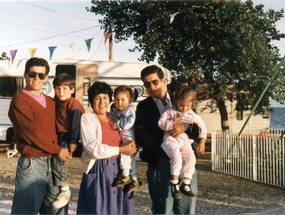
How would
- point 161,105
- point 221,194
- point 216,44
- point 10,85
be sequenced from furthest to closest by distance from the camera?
point 216,44, point 10,85, point 221,194, point 161,105

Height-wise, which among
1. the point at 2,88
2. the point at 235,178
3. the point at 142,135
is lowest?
the point at 235,178

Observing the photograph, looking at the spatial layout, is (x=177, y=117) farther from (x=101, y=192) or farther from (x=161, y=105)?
(x=101, y=192)

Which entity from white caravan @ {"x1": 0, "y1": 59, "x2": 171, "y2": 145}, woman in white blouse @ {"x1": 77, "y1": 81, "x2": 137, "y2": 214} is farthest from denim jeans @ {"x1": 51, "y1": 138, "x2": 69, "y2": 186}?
white caravan @ {"x1": 0, "y1": 59, "x2": 171, "y2": 145}

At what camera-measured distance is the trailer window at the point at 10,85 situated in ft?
36.5

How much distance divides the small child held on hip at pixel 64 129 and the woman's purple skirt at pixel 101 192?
0.72ft

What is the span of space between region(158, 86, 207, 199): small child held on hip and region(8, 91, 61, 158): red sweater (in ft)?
3.18

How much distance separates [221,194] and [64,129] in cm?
492

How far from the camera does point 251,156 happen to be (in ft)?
28.3

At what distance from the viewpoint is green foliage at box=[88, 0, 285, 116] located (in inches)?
510

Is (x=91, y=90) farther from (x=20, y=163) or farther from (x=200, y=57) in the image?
(x=200, y=57)

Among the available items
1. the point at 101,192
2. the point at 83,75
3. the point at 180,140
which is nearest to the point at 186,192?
the point at 180,140

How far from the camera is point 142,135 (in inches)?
105

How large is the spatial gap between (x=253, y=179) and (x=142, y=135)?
22.1 ft

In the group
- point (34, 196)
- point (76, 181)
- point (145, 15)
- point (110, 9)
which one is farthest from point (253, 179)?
point (110, 9)
